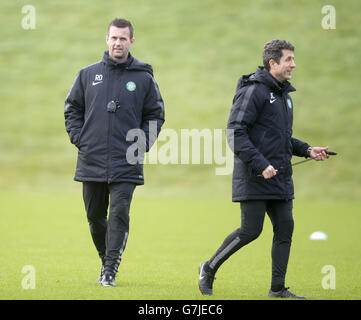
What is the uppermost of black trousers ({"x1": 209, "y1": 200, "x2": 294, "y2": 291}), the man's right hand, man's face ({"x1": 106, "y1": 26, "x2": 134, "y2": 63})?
man's face ({"x1": 106, "y1": 26, "x2": 134, "y2": 63})

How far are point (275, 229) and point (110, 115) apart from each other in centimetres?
175

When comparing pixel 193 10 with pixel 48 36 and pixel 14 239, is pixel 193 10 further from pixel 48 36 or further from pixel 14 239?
pixel 14 239

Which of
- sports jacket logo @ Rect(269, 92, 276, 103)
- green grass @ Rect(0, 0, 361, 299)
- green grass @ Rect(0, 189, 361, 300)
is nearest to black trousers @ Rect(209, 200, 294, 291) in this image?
green grass @ Rect(0, 189, 361, 300)

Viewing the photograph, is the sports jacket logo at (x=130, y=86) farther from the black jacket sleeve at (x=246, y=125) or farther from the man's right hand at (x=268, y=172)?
the man's right hand at (x=268, y=172)

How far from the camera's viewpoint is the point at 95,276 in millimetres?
7785

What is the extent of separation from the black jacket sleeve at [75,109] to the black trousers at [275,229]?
171 cm

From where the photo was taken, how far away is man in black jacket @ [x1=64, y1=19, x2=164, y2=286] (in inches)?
273

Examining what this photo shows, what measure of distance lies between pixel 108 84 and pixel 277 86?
1544 mm

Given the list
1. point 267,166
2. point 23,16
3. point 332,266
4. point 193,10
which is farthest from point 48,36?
point 267,166

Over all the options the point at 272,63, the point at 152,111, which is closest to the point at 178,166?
the point at 152,111

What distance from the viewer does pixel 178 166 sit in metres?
23.7

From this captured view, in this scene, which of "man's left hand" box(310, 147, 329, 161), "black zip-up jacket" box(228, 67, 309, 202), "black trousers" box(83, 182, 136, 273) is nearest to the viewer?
"black zip-up jacket" box(228, 67, 309, 202)

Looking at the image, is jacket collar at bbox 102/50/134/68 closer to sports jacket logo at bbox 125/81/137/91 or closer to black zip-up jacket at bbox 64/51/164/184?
black zip-up jacket at bbox 64/51/164/184

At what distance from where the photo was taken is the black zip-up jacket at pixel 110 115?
6.98 meters
